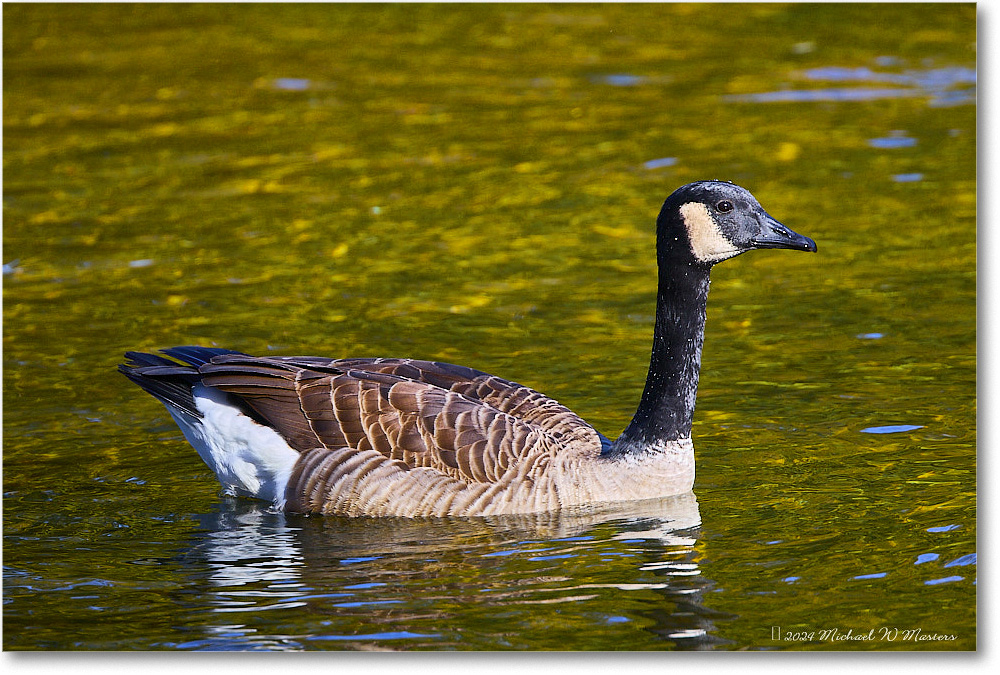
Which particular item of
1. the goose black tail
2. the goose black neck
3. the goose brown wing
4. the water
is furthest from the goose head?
the goose black tail

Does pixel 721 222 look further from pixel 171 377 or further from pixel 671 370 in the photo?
pixel 171 377

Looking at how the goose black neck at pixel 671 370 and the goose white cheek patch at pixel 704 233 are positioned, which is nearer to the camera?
the goose white cheek patch at pixel 704 233

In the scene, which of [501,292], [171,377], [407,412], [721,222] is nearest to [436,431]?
[407,412]

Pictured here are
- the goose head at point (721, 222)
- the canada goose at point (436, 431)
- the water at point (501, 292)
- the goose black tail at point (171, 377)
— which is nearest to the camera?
the water at point (501, 292)

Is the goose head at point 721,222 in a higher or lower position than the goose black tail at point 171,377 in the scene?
higher

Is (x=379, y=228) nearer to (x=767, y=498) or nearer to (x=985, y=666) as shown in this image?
(x=767, y=498)

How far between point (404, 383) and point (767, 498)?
2.32 m

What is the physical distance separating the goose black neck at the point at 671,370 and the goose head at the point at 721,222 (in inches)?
11.6

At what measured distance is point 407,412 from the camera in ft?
27.5

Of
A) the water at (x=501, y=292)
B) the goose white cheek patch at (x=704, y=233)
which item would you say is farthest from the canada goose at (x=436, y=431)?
the water at (x=501, y=292)

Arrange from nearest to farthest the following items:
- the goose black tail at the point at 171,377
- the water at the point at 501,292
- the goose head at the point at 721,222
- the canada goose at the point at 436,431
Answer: the water at the point at 501,292
the goose head at the point at 721,222
the canada goose at the point at 436,431
the goose black tail at the point at 171,377

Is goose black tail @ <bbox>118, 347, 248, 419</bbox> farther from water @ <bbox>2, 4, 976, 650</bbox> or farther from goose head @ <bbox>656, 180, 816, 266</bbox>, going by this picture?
goose head @ <bbox>656, 180, 816, 266</bbox>

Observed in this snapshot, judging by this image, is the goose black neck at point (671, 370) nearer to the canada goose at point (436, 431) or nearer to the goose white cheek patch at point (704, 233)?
the canada goose at point (436, 431)

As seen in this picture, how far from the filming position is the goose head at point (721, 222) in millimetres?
7988
